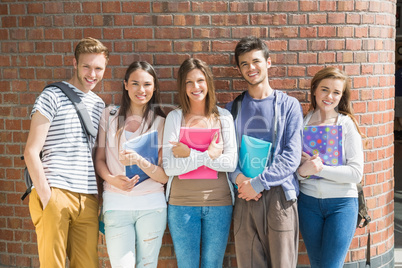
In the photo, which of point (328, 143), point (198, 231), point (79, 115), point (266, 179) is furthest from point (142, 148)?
point (328, 143)

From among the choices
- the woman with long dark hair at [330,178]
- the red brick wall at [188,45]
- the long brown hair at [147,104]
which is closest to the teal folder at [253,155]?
the woman with long dark hair at [330,178]

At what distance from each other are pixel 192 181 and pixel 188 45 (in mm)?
1264

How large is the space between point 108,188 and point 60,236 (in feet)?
1.65

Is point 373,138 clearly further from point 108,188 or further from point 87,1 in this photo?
point 87,1

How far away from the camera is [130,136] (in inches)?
127

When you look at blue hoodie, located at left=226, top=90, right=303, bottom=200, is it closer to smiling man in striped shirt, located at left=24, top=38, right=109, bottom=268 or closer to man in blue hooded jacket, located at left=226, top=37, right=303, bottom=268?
man in blue hooded jacket, located at left=226, top=37, right=303, bottom=268

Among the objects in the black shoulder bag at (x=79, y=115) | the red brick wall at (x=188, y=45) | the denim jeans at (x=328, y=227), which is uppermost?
the red brick wall at (x=188, y=45)

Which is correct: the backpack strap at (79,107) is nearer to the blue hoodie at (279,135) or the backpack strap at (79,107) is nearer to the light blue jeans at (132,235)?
the light blue jeans at (132,235)

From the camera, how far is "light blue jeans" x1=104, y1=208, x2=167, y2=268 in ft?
10.2

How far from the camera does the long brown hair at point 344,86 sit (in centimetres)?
332

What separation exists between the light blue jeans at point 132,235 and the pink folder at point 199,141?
0.39 metres

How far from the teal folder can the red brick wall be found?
64 cm

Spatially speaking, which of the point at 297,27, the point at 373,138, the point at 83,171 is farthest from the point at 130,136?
the point at 373,138

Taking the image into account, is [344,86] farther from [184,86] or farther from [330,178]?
[184,86]
